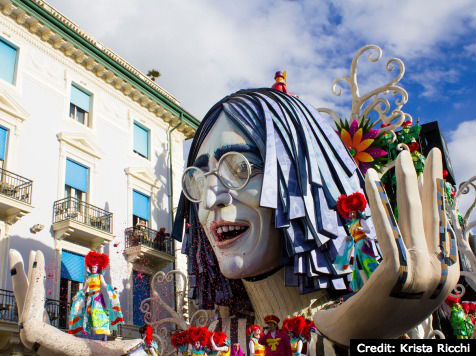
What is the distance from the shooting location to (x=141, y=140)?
55.4 ft

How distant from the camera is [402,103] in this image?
8047 millimetres

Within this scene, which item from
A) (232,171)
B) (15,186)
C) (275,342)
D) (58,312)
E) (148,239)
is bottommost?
→ (275,342)

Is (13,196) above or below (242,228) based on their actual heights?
above

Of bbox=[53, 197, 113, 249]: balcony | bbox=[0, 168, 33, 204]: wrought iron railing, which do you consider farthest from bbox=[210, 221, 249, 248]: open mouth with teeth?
bbox=[53, 197, 113, 249]: balcony

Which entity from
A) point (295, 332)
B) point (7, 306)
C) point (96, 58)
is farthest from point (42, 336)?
point (96, 58)

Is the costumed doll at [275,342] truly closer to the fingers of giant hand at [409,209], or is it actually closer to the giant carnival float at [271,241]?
the giant carnival float at [271,241]

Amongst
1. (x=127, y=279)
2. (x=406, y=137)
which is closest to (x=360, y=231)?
(x=406, y=137)

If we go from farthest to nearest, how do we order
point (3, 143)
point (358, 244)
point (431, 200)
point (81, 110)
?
point (81, 110), point (3, 143), point (358, 244), point (431, 200)

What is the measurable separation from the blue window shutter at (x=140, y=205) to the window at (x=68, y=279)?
275cm

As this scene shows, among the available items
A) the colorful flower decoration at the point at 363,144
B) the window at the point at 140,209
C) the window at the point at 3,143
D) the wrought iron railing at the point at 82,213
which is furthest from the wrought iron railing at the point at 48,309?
the colorful flower decoration at the point at 363,144

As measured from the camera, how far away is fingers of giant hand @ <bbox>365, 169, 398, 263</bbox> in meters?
2.91

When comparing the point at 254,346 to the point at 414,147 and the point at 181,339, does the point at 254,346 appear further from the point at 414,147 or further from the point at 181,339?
the point at 414,147

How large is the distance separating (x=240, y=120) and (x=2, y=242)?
740 cm

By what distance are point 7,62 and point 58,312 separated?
574 centimetres
